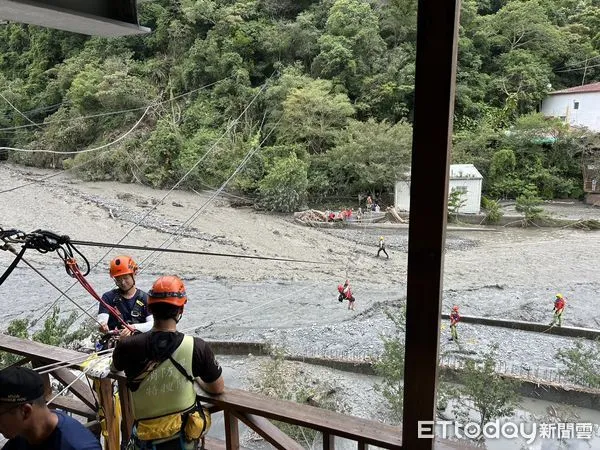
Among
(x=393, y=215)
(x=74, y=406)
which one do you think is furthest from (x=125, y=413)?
(x=393, y=215)

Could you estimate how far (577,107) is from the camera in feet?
22.0

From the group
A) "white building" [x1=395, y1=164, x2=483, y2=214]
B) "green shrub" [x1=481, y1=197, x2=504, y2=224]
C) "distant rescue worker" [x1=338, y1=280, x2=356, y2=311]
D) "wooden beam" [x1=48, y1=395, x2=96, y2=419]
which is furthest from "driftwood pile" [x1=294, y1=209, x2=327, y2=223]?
"wooden beam" [x1=48, y1=395, x2=96, y2=419]

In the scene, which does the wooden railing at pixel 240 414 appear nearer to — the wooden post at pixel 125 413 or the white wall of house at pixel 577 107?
the wooden post at pixel 125 413

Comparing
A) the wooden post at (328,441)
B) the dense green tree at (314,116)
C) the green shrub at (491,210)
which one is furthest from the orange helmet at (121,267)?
the dense green tree at (314,116)

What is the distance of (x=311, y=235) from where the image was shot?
36.4 feet

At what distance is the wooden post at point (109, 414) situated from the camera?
1.07m

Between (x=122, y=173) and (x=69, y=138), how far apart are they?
8.53 ft

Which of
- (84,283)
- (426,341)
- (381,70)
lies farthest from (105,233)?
(426,341)

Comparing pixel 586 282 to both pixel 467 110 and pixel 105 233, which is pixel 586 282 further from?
pixel 105 233

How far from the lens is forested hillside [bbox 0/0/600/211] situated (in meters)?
8.41

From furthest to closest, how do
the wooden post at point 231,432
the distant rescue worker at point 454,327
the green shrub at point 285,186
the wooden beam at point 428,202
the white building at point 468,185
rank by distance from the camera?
the green shrub at point 285,186, the white building at point 468,185, the distant rescue worker at point 454,327, the wooden post at point 231,432, the wooden beam at point 428,202

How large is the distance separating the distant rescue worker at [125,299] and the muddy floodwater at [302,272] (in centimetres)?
442

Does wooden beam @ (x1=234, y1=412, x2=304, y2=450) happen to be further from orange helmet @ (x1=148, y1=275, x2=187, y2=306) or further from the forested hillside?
the forested hillside

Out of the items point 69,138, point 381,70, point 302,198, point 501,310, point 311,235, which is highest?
point 381,70
